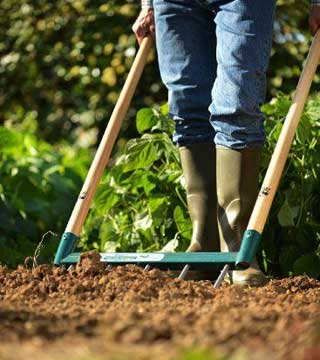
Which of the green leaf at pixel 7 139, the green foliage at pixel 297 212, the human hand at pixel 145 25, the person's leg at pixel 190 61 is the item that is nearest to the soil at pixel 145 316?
the green foliage at pixel 297 212

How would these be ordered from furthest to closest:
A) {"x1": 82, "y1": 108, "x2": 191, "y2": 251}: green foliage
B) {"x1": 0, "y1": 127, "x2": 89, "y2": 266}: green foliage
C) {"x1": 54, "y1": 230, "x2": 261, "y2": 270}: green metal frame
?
{"x1": 0, "y1": 127, "x2": 89, "y2": 266}: green foliage → {"x1": 82, "y1": 108, "x2": 191, "y2": 251}: green foliage → {"x1": 54, "y1": 230, "x2": 261, "y2": 270}: green metal frame

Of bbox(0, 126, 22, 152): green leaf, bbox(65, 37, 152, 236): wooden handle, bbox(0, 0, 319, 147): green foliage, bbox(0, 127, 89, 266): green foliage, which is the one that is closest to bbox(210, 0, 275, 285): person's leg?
bbox(65, 37, 152, 236): wooden handle

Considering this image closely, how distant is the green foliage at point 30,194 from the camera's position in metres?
5.23

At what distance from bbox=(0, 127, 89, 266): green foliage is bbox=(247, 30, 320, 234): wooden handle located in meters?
1.63

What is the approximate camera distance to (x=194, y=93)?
13.1 ft

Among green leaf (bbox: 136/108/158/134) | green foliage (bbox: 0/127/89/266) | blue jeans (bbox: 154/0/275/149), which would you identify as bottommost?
green foliage (bbox: 0/127/89/266)

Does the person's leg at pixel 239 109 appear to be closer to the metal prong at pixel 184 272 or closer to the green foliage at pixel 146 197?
the metal prong at pixel 184 272

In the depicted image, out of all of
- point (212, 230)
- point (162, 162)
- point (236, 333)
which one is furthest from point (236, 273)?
point (236, 333)

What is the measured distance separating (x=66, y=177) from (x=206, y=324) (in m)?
3.87

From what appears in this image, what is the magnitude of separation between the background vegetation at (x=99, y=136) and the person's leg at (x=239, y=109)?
0.40 meters

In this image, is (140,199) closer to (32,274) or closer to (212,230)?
(212,230)

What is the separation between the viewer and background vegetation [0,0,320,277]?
435cm

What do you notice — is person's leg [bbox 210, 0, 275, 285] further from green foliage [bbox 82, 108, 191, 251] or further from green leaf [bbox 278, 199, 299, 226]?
green foliage [bbox 82, 108, 191, 251]

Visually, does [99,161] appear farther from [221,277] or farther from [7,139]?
[7,139]
